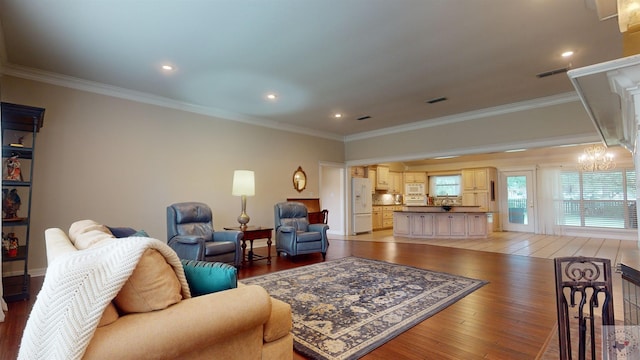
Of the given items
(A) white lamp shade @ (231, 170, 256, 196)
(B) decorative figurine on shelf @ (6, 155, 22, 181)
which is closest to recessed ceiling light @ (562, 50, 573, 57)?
(A) white lamp shade @ (231, 170, 256, 196)

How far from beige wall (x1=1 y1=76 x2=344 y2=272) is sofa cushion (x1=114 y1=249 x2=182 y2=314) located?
410cm

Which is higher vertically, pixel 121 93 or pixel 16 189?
pixel 121 93

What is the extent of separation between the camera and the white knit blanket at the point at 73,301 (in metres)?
0.96

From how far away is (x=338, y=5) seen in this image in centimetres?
266

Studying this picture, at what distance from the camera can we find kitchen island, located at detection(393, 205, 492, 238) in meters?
7.67

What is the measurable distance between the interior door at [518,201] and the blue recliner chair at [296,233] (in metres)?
7.21

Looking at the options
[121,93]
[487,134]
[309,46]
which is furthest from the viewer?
[487,134]

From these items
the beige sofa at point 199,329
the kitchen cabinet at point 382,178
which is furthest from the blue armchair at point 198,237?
the kitchen cabinet at point 382,178

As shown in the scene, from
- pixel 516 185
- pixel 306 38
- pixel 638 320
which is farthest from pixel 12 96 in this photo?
pixel 516 185

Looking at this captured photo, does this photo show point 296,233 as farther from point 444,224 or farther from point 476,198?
point 476,198

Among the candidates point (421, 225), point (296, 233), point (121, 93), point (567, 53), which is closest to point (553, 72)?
point (567, 53)

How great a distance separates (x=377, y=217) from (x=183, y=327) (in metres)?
9.07

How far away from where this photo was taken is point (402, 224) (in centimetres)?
835

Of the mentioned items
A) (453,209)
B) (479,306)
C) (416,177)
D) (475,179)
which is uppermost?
(416,177)
